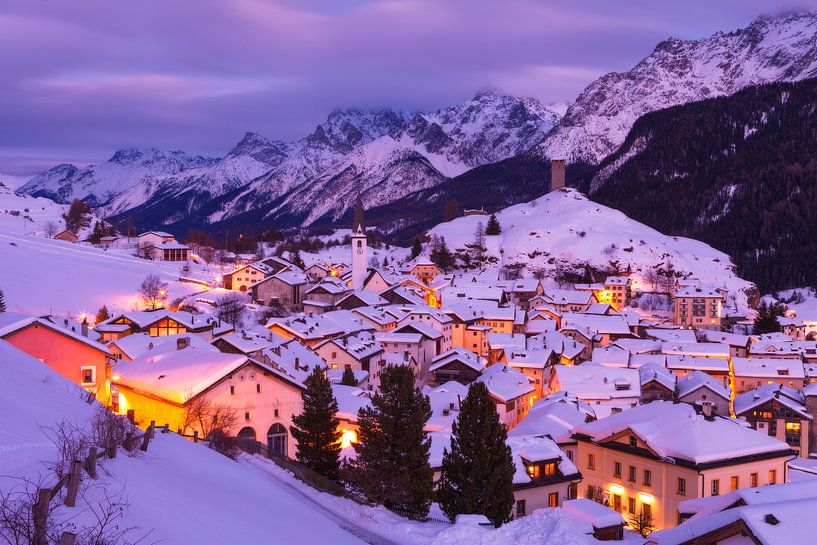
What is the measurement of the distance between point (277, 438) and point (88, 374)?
9.50 m

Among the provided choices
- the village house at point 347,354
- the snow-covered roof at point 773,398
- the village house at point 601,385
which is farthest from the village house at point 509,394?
the snow-covered roof at point 773,398

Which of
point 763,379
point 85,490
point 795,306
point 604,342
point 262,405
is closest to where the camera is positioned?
point 85,490

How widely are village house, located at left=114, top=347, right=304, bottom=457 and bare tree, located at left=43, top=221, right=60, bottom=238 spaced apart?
105116 mm

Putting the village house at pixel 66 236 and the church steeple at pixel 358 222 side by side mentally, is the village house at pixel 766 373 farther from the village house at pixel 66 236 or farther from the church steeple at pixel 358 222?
the village house at pixel 66 236

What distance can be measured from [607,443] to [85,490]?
30.6 m

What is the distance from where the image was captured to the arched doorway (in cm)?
3155

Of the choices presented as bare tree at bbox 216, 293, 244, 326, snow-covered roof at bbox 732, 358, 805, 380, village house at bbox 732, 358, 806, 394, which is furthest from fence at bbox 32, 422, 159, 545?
snow-covered roof at bbox 732, 358, 805, 380

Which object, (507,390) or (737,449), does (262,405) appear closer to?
(737,449)

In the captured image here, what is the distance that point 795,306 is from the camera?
5502 inches

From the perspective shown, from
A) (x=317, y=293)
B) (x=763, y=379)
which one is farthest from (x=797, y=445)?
(x=317, y=293)

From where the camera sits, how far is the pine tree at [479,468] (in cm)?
2489

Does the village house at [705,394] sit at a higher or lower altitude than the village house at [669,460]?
lower

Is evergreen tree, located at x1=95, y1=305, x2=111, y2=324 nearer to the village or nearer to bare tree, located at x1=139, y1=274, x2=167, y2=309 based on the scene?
the village

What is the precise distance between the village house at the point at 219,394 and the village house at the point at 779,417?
144 feet
